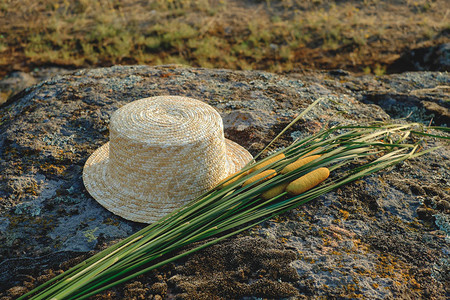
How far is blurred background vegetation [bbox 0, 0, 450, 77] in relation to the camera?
807 centimetres

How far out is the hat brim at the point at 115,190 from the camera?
250 cm

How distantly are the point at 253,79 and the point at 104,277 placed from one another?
2.89 m

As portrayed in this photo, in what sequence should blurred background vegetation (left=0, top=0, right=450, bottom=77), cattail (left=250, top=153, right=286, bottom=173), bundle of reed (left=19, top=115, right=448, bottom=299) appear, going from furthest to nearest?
blurred background vegetation (left=0, top=0, right=450, bottom=77) → cattail (left=250, top=153, right=286, bottom=173) → bundle of reed (left=19, top=115, right=448, bottom=299)

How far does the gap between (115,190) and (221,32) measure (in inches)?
291

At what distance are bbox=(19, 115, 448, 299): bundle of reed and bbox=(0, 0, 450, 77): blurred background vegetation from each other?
528cm

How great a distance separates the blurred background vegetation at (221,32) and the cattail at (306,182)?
5.52 metres

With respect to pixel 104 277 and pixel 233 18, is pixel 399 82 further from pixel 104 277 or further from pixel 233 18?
pixel 233 18

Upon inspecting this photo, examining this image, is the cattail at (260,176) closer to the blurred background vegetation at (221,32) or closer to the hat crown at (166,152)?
the hat crown at (166,152)

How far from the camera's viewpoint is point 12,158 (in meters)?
3.02

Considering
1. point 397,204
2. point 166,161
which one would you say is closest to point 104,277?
point 166,161

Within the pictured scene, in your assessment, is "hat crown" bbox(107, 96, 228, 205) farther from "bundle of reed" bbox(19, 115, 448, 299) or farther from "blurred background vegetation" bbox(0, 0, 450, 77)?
"blurred background vegetation" bbox(0, 0, 450, 77)

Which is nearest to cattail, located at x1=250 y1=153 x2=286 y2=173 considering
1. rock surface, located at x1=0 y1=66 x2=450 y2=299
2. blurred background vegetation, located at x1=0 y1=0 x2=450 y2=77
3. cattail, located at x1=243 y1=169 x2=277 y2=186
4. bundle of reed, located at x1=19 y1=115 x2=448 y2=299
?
bundle of reed, located at x1=19 y1=115 x2=448 y2=299

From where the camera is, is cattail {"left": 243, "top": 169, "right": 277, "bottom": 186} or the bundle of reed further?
cattail {"left": 243, "top": 169, "right": 277, "bottom": 186}

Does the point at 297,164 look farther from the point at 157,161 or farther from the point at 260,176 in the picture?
the point at 157,161
